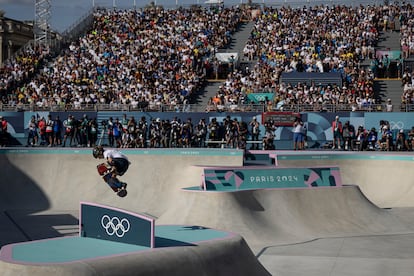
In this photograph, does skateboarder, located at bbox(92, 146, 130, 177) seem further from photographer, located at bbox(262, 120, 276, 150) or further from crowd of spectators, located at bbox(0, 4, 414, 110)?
crowd of spectators, located at bbox(0, 4, 414, 110)

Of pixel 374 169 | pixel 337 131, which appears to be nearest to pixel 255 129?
pixel 337 131

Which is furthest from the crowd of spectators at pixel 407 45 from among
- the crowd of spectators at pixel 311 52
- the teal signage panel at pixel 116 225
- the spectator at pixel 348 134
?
the teal signage panel at pixel 116 225

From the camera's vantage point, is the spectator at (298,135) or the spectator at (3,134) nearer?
the spectator at (298,135)

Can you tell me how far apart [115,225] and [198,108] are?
2209cm

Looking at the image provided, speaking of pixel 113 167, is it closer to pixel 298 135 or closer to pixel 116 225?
pixel 116 225

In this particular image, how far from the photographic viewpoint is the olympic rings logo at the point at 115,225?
468 inches

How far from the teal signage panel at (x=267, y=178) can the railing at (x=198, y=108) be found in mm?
10424

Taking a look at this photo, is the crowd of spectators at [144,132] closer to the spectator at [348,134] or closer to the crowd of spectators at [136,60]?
the crowd of spectators at [136,60]

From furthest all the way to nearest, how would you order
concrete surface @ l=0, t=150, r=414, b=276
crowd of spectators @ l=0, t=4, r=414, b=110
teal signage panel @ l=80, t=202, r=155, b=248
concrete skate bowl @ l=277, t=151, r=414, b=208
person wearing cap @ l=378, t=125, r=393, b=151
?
crowd of spectators @ l=0, t=4, r=414, b=110 → person wearing cap @ l=378, t=125, r=393, b=151 → concrete skate bowl @ l=277, t=151, r=414, b=208 → concrete surface @ l=0, t=150, r=414, b=276 → teal signage panel @ l=80, t=202, r=155, b=248

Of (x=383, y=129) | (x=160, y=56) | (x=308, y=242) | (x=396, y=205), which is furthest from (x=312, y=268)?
(x=160, y=56)

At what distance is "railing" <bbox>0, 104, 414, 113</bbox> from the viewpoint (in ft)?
101

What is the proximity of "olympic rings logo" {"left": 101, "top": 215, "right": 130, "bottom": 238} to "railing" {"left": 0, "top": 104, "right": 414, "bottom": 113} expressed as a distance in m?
20.1

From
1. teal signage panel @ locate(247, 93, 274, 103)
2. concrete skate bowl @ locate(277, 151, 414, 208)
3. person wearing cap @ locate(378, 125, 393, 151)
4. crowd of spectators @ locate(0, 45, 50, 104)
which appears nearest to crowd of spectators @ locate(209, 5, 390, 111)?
teal signage panel @ locate(247, 93, 274, 103)

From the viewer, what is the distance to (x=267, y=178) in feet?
66.7
